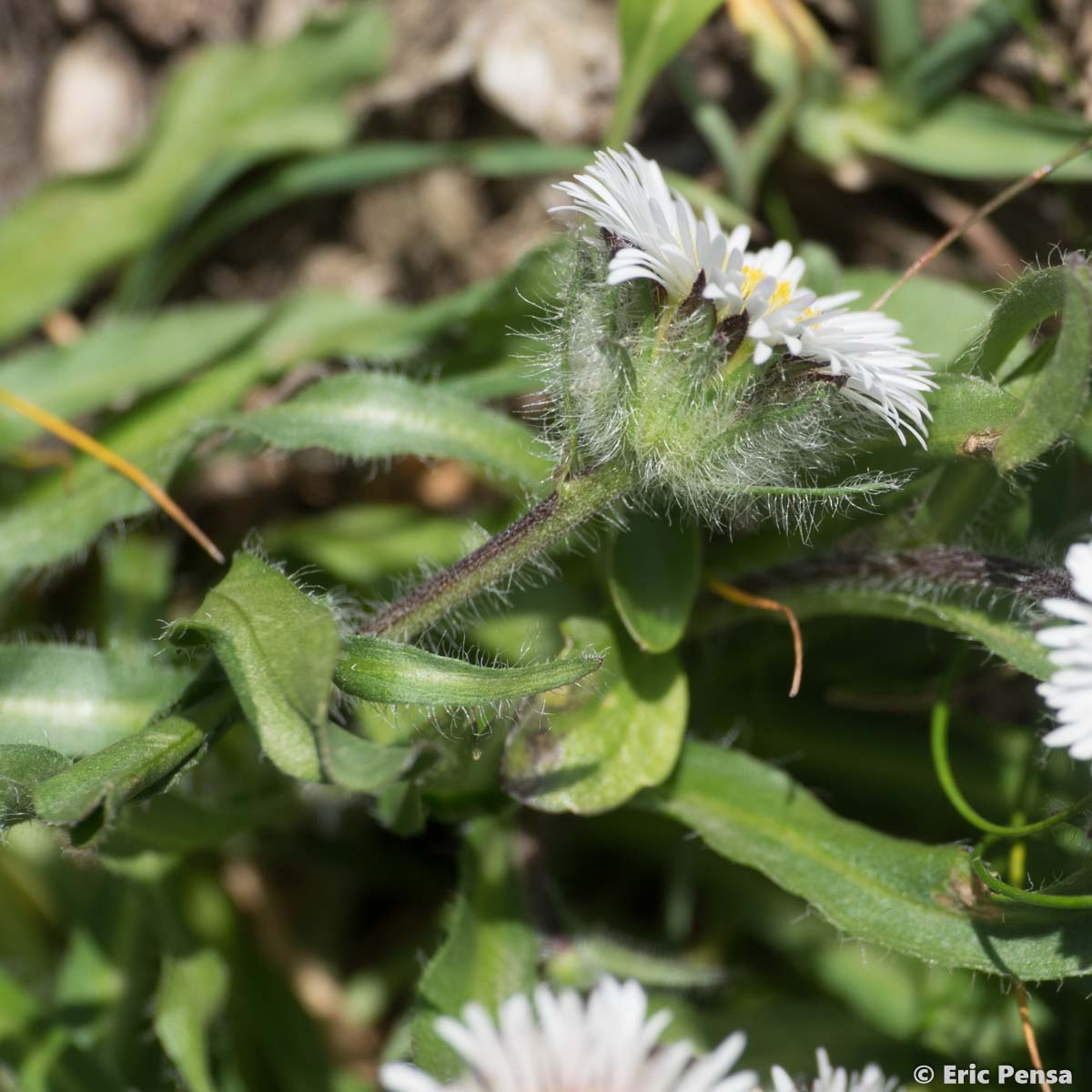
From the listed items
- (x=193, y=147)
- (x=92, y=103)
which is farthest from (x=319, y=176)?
(x=92, y=103)

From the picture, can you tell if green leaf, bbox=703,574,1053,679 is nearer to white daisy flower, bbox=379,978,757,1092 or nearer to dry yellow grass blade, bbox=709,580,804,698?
dry yellow grass blade, bbox=709,580,804,698

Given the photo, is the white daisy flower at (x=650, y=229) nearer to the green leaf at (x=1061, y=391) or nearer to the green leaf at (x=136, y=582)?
the green leaf at (x=1061, y=391)

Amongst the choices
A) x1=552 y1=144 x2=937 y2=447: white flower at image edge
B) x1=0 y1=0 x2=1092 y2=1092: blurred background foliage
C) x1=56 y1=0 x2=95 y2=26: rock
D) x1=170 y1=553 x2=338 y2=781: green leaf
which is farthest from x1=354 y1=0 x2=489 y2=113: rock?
x1=170 y1=553 x2=338 y2=781: green leaf

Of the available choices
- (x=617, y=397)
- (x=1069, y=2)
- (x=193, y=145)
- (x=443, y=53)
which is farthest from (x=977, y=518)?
(x=193, y=145)

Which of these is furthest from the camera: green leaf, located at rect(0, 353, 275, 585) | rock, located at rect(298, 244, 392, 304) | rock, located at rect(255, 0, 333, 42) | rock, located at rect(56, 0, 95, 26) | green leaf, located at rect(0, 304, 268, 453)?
rock, located at rect(298, 244, 392, 304)

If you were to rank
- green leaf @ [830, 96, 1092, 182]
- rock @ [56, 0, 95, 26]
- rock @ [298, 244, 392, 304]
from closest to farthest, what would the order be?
green leaf @ [830, 96, 1092, 182]
rock @ [56, 0, 95, 26]
rock @ [298, 244, 392, 304]
